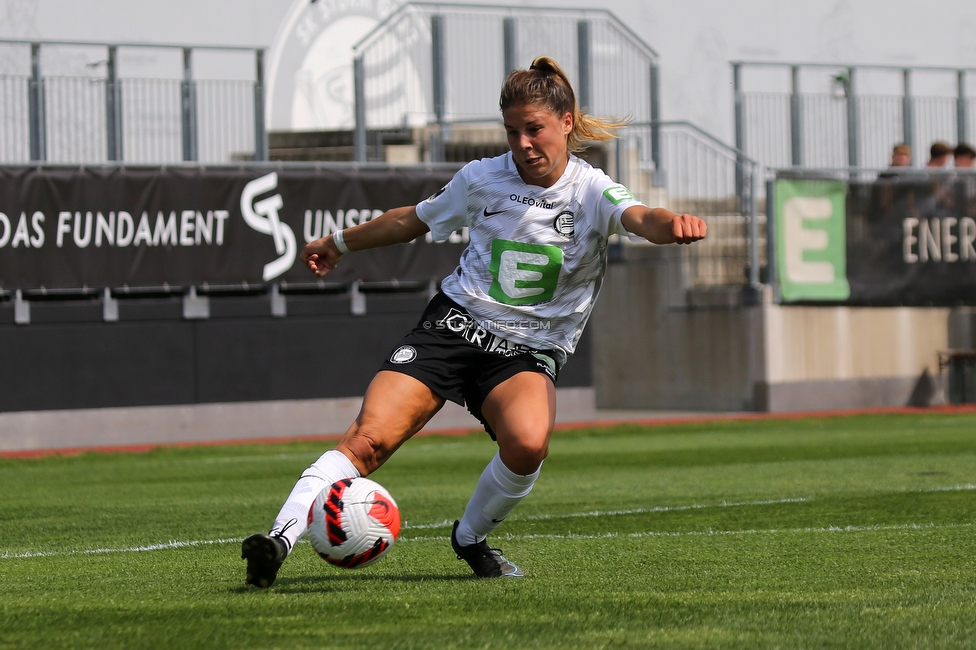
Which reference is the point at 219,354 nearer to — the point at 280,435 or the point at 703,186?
the point at 280,435

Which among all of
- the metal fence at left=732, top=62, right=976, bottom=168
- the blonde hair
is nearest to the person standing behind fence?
the metal fence at left=732, top=62, right=976, bottom=168

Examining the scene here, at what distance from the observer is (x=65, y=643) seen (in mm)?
4461

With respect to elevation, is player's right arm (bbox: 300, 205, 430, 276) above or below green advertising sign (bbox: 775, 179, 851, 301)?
below

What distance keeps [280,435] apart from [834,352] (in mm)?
8240

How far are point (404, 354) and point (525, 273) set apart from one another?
574 mm

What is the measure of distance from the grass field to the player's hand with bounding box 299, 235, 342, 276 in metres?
1.28

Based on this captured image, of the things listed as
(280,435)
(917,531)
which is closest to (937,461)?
(917,531)

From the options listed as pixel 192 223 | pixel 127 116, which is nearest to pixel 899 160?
pixel 192 223

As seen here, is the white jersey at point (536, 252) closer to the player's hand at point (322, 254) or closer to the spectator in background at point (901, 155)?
the player's hand at point (322, 254)

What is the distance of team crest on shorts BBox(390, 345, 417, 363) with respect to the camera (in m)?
5.81

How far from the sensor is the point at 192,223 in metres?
18.4

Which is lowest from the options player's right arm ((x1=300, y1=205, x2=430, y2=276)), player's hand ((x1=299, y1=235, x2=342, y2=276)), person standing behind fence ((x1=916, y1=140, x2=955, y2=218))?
player's hand ((x1=299, y1=235, x2=342, y2=276))

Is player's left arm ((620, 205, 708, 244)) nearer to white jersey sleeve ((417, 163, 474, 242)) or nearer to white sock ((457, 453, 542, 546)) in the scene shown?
white jersey sleeve ((417, 163, 474, 242))

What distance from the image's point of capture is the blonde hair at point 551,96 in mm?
5754
